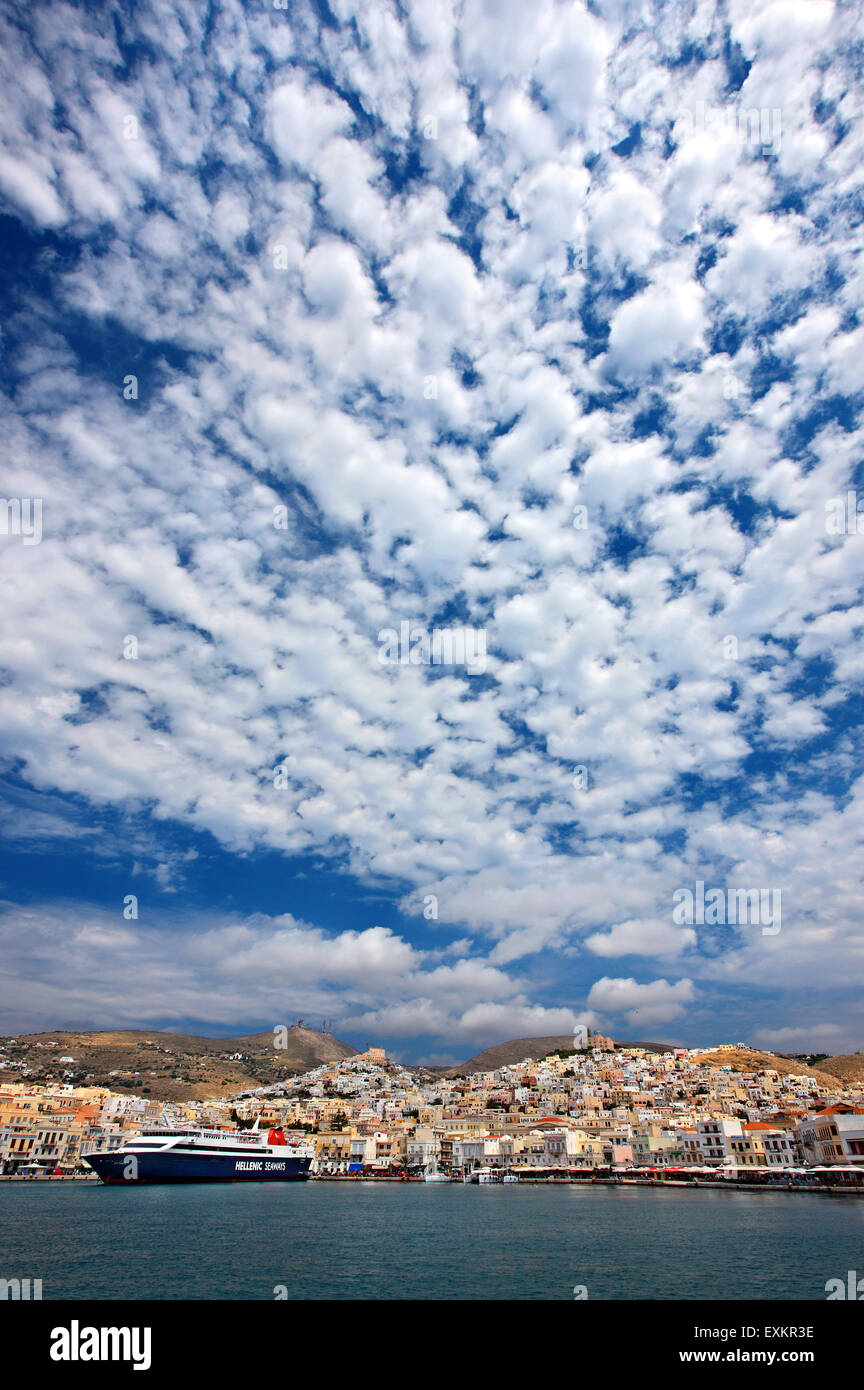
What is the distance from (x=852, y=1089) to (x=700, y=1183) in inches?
Answer: 2584

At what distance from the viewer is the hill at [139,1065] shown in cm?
13588

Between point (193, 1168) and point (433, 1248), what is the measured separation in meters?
60.3

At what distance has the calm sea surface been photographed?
22.1m

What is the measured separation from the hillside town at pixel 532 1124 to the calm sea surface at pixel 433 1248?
27416 mm

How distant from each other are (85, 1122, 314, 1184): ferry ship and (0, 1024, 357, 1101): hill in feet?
168

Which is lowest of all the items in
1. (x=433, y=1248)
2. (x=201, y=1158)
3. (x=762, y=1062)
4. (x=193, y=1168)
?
(x=762, y=1062)

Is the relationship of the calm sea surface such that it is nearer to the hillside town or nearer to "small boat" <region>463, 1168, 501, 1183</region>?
the hillside town

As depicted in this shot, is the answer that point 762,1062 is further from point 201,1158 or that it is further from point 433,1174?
point 201,1158

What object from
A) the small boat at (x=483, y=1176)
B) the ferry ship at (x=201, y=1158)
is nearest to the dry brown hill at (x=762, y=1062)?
the small boat at (x=483, y=1176)

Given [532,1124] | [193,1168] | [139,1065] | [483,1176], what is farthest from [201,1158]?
[139,1065]

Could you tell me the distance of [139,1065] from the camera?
511 feet

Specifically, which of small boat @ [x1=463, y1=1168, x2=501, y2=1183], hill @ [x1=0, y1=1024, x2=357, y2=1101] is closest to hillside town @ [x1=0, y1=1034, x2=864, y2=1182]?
small boat @ [x1=463, y1=1168, x2=501, y2=1183]

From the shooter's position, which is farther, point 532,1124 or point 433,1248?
point 532,1124
